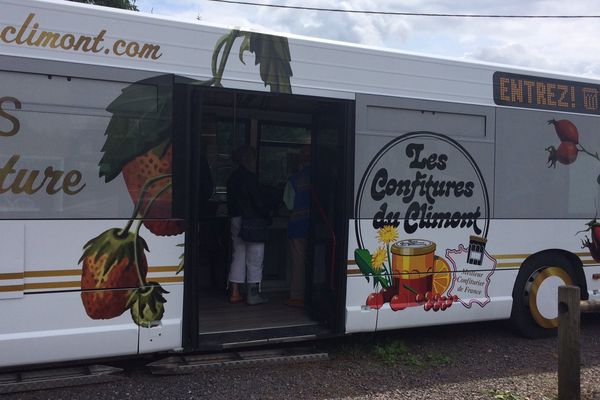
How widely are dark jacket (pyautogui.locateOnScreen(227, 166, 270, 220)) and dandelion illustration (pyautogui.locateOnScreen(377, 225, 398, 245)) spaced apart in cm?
136

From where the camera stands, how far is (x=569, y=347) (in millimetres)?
4277

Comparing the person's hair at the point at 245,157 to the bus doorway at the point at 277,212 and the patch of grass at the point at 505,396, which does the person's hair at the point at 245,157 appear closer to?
the bus doorway at the point at 277,212

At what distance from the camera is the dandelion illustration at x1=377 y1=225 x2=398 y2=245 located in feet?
17.4

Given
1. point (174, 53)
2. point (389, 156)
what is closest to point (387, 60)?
point (389, 156)

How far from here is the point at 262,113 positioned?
6949 millimetres

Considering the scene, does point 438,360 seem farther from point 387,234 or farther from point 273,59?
point 273,59

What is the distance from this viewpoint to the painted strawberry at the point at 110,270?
4.26 m

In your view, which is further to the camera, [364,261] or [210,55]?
[364,261]

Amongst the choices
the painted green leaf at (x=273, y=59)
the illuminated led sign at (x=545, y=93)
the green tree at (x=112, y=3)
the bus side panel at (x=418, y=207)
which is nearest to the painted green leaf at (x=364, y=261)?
the bus side panel at (x=418, y=207)

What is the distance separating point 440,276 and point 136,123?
3189mm

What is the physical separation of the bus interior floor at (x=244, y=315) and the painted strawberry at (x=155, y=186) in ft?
3.48

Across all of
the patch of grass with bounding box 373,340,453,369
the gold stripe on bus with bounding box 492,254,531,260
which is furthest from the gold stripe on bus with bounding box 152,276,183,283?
the gold stripe on bus with bounding box 492,254,531,260

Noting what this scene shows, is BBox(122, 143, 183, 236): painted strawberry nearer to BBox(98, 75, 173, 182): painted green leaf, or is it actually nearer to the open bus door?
BBox(98, 75, 173, 182): painted green leaf

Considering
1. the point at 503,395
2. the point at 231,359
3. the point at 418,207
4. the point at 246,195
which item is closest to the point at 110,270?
the point at 231,359
